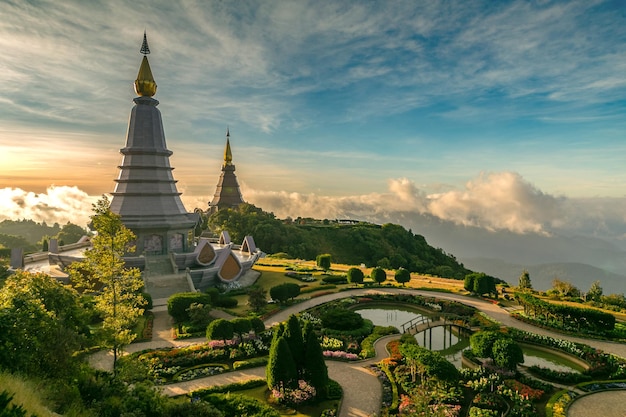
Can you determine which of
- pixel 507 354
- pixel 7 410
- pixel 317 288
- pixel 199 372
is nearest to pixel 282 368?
pixel 199 372

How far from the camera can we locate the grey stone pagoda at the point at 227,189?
289 feet

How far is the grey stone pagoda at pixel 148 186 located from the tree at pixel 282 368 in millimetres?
29014

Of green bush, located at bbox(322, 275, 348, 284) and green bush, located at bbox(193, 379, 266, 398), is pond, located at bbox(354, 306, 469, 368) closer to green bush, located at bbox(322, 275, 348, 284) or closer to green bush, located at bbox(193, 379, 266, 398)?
green bush, located at bbox(322, 275, 348, 284)

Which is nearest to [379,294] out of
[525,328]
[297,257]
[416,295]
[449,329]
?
[416,295]

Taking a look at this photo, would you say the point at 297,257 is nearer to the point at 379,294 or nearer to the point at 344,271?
the point at 344,271

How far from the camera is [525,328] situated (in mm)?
30516

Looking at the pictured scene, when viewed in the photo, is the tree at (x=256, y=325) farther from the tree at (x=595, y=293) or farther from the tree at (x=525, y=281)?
the tree at (x=525, y=281)

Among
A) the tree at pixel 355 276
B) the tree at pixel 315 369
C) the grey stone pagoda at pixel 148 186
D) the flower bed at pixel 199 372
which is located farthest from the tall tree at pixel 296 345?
the grey stone pagoda at pixel 148 186

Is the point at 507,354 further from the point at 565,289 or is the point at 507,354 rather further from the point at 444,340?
the point at 565,289

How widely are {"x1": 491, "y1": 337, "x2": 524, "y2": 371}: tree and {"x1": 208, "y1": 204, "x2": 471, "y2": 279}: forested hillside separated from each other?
2074 inches

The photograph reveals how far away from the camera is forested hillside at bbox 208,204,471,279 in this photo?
71.9 metres

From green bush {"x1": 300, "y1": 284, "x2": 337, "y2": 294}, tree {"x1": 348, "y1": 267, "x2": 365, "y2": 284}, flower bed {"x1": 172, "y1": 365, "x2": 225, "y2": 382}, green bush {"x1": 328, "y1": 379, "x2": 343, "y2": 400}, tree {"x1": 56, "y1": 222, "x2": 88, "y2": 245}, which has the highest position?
tree {"x1": 56, "y1": 222, "x2": 88, "y2": 245}

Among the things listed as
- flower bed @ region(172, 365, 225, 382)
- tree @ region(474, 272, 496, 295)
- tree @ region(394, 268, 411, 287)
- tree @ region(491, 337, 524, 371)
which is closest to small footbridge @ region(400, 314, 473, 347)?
tree @ region(491, 337, 524, 371)

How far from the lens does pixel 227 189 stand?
89188 millimetres
